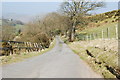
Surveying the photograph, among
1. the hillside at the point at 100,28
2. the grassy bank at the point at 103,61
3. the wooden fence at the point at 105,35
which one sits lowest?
the grassy bank at the point at 103,61

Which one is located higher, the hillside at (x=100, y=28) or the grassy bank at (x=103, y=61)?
the hillside at (x=100, y=28)

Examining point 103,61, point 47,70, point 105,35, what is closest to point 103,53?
point 103,61

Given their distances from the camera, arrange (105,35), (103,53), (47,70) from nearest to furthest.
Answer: (47,70)
(103,53)
(105,35)

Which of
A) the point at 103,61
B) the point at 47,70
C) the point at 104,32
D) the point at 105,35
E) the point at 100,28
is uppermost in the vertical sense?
the point at 100,28

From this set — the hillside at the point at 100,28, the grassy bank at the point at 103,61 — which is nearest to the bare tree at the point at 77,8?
the hillside at the point at 100,28

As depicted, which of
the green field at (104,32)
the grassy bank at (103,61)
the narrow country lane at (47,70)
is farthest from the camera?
the green field at (104,32)

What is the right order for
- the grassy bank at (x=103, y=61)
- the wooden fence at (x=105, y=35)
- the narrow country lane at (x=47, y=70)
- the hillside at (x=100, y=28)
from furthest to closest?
the hillside at (x=100, y=28), the wooden fence at (x=105, y=35), the grassy bank at (x=103, y=61), the narrow country lane at (x=47, y=70)

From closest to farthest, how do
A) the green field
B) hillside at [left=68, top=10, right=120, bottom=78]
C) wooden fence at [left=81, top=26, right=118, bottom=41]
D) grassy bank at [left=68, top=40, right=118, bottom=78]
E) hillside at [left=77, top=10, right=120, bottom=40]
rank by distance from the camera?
1. grassy bank at [left=68, top=40, right=118, bottom=78]
2. hillside at [left=68, top=10, right=120, bottom=78]
3. wooden fence at [left=81, top=26, right=118, bottom=41]
4. the green field
5. hillside at [left=77, top=10, right=120, bottom=40]

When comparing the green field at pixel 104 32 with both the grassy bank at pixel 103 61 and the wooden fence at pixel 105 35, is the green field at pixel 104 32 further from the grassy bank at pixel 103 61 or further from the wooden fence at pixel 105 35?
the grassy bank at pixel 103 61

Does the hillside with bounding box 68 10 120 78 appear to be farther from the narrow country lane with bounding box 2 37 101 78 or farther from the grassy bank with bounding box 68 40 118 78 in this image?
the narrow country lane with bounding box 2 37 101 78

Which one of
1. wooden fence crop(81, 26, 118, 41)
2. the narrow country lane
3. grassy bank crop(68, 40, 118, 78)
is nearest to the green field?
wooden fence crop(81, 26, 118, 41)

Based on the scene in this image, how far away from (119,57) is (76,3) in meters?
30.6

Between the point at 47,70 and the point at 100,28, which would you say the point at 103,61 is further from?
the point at 100,28

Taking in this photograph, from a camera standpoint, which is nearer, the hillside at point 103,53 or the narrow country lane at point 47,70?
the narrow country lane at point 47,70
